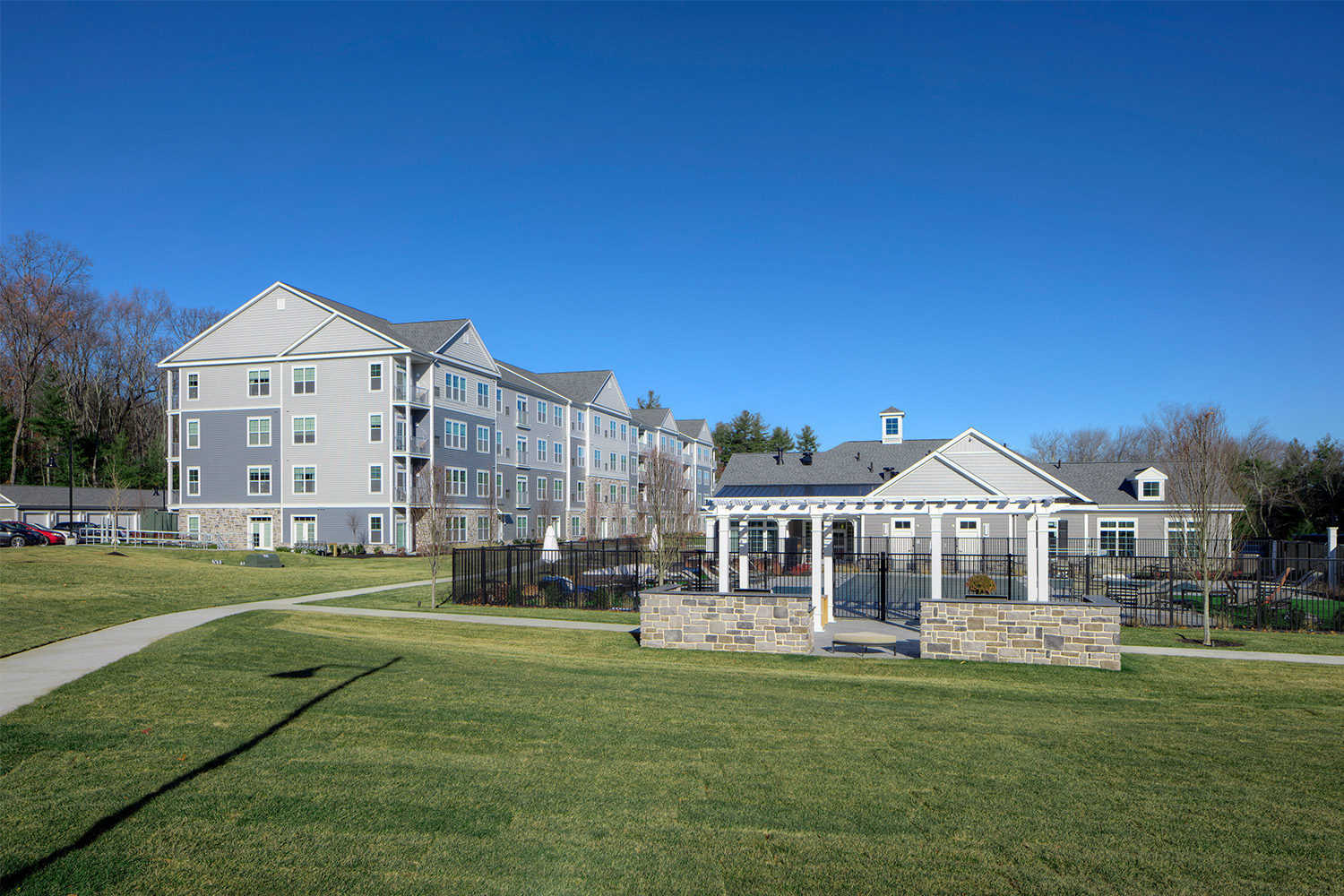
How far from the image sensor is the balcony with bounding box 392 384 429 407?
4166 centimetres

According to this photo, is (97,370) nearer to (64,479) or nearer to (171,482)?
(64,479)

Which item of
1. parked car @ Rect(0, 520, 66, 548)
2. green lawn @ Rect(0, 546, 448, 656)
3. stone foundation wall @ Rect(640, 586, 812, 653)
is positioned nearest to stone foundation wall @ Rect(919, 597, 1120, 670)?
stone foundation wall @ Rect(640, 586, 812, 653)

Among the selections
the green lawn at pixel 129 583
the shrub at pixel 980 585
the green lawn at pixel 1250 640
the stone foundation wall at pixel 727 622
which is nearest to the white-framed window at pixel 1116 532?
the shrub at pixel 980 585

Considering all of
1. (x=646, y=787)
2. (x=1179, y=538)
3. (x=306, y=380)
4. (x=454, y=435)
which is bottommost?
(x=646, y=787)

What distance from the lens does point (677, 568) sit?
999 inches

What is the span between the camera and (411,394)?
42625mm

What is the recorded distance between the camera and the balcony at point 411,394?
137ft

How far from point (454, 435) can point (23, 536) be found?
2065cm

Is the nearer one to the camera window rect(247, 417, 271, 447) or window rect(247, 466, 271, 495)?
window rect(247, 466, 271, 495)

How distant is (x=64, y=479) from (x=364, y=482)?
33.5 m

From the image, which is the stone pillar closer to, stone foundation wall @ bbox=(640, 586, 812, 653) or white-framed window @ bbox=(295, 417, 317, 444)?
stone foundation wall @ bbox=(640, 586, 812, 653)

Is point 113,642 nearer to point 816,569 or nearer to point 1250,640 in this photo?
point 816,569

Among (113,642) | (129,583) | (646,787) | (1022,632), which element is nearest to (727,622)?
(1022,632)

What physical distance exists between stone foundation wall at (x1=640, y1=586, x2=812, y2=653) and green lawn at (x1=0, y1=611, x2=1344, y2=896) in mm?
2831
